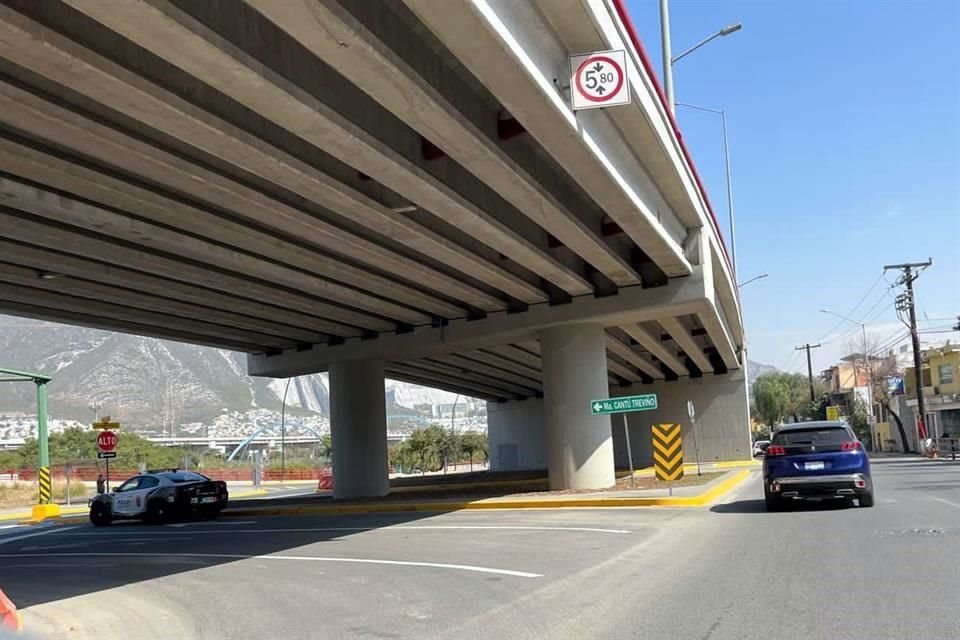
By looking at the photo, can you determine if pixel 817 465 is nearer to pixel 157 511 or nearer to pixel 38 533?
pixel 157 511

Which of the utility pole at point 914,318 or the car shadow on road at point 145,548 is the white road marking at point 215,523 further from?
the utility pole at point 914,318

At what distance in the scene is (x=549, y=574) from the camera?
408 inches

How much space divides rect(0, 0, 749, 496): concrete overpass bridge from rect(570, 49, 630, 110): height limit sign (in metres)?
0.18

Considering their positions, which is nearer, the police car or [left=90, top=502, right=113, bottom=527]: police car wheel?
the police car

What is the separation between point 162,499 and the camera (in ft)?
80.3

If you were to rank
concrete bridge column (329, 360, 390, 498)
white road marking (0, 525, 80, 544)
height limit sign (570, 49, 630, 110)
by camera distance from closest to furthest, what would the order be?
height limit sign (570, 49, 630, 110), white road marking (0, 525, 80, 544), concrete bridge column (329, 360, 390, 498)

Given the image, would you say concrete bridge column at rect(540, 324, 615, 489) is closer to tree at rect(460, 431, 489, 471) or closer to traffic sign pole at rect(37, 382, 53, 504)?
traffic sign pole at rect(37, 382, 53, 504)

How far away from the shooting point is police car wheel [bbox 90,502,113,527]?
85.1 feet

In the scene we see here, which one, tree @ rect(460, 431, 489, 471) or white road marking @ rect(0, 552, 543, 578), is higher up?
white road marking @ rect(0, 552, 543, 578)

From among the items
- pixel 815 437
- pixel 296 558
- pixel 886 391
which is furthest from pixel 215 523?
pixel 886 391

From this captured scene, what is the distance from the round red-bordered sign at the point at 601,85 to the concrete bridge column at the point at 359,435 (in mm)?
21001

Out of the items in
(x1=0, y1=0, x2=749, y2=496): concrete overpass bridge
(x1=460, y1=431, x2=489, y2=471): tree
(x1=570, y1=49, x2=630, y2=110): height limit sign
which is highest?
(x1=570, y1=49, x2=630, y2=110): height limit sign

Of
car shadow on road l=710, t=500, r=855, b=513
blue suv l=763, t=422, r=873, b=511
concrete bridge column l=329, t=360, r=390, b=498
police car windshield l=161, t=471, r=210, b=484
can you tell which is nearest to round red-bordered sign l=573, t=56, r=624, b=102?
blue suv l=763, t=422, r=873, b=511

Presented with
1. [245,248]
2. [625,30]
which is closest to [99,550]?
[245,248]
